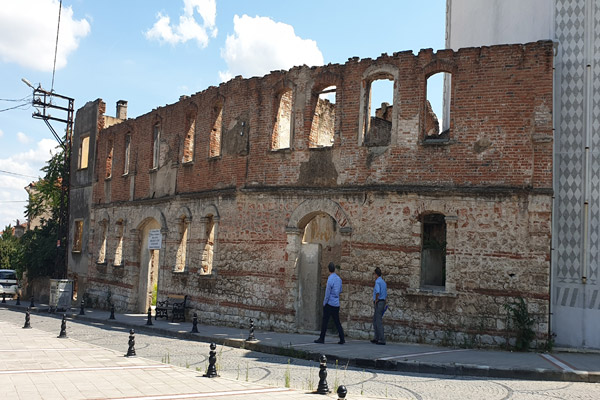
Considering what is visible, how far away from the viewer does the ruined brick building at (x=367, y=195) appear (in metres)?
13.4

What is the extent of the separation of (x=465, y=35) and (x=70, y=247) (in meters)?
21.8

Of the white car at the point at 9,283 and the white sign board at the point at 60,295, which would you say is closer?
the white sign board at the point at 60,295

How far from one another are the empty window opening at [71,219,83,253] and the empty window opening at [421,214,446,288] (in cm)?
1992

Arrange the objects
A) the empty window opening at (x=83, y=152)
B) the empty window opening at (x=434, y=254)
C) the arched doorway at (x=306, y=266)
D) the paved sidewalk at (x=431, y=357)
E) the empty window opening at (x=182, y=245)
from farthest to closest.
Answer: the empty window opening at (x=83, y=152), the empty window opening at (x=182, y=245), the arched doorway at (x=306, y=266), the empty window opening at (x=434, y=254), the paved sidewalk at (x=431, y=357)

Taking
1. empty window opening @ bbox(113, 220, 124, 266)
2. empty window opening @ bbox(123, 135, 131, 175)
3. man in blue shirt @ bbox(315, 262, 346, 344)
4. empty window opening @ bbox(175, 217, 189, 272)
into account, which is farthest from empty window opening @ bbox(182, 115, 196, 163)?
man in blue shirt @ bbox(315, 262, 346, 344)

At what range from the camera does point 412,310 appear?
14.1 m

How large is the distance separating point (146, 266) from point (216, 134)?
22.6 ft

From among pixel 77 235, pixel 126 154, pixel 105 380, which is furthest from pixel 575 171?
pixel 77 235

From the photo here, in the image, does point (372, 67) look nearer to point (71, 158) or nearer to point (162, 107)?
point (162, 107)

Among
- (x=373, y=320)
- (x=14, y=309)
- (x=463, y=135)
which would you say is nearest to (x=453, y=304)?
(x=373, y=320)

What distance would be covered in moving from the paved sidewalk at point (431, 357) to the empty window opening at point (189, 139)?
25.2 feet

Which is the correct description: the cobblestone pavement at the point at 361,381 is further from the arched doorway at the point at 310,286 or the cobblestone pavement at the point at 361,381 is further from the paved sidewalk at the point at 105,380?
the arched doorway at the point at 310,286

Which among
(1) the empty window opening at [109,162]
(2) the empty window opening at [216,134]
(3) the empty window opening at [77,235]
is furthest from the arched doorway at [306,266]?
(3) the empty window opening at [77,235]

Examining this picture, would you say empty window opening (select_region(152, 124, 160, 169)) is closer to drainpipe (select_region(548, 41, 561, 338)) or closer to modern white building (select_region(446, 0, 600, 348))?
modern white building (select_region(446, 0, 600, 348))
